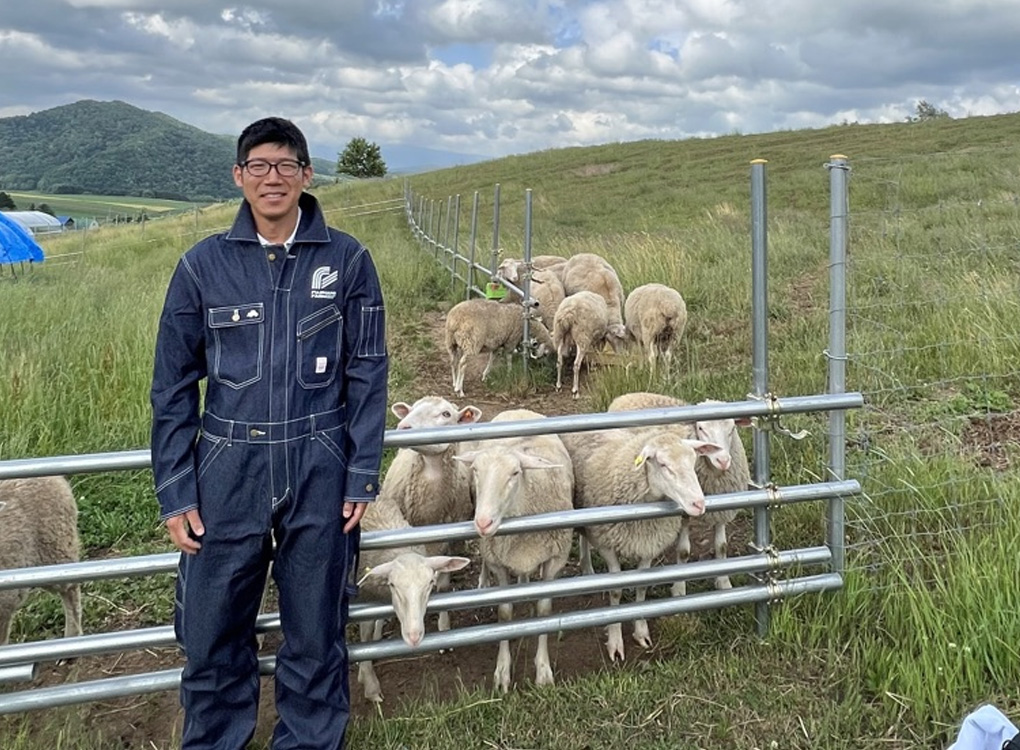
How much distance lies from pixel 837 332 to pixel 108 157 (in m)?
113

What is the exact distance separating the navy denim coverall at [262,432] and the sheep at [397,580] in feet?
1.12

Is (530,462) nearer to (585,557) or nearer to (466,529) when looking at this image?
(466,529)

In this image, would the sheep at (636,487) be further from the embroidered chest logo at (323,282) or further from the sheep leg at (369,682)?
the embroidered chest logo at (323,282)

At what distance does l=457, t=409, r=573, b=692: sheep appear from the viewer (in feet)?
10.2

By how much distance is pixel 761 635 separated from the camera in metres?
3.31

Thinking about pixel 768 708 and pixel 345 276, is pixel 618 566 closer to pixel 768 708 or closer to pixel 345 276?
pixel 768 708

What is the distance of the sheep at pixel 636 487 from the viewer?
3244 millimetres

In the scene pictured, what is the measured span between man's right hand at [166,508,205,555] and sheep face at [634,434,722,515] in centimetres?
184

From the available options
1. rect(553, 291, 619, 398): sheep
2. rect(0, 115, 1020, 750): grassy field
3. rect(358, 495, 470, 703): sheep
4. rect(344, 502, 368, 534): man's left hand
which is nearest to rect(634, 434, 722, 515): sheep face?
rect(0, 115, 1020, 750): grassy field

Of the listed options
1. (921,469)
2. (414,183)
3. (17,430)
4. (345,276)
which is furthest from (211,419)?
(414,183)

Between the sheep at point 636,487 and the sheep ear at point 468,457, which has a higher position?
the sheep ear at point 468,457

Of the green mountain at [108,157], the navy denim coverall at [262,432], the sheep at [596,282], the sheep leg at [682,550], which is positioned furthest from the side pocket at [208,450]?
the green mountain at [108,157]

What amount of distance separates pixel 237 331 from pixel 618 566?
2222 millimetres

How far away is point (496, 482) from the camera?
312 centimetres
